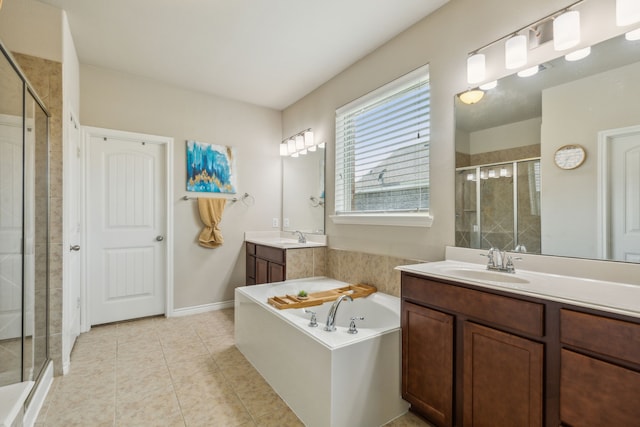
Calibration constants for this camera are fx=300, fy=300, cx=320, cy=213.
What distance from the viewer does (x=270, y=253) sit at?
3.23 metres

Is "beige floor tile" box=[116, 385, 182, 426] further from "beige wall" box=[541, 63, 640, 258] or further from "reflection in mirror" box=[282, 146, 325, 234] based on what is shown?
"beige wall" box=[541, 63, 640, 258]

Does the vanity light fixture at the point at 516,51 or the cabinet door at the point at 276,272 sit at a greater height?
the vanity light fixture at the point at 516,51

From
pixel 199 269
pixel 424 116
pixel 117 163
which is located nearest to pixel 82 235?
pixel 117 163

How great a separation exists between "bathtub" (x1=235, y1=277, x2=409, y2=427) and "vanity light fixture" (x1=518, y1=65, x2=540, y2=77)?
1.61 metres

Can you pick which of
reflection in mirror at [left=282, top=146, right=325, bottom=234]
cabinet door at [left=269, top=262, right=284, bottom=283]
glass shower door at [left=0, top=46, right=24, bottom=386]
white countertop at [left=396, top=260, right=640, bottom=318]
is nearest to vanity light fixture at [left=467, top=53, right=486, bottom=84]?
white countertop at [left=396, top=260, right=640, bottom=318]

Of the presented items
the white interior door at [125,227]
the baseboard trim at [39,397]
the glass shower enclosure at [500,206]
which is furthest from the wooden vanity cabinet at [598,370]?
the white interior door at [125,227]

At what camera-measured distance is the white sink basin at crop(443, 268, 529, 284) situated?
1550 mm

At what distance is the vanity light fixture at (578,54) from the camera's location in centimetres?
146

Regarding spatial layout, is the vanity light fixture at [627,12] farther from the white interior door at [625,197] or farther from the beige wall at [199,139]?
the beige wall at [199,139]

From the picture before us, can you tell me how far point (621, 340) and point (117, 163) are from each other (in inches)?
153

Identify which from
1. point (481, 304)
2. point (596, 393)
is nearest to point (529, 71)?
point (481, 304)

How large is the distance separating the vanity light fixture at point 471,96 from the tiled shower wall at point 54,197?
9.23 ft

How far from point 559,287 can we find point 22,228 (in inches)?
115

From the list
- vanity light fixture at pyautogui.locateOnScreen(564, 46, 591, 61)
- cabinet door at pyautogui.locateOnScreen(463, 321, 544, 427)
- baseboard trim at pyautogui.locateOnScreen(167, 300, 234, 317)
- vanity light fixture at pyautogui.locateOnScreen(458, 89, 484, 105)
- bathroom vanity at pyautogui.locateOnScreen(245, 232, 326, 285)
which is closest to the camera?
cabinet door at pyautogui.locateOnScreen(463, 321, 544, 427)
